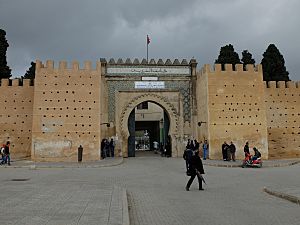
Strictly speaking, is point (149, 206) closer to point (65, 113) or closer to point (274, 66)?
point (65, 113)

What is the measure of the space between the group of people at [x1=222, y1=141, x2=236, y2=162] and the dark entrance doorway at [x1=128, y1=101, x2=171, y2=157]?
3.98 metres

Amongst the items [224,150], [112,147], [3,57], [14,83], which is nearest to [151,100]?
[112,147]

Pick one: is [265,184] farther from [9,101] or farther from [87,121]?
[9,101]

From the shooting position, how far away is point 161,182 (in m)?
8.46

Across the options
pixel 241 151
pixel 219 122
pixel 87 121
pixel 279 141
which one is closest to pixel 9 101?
pixel 87 121

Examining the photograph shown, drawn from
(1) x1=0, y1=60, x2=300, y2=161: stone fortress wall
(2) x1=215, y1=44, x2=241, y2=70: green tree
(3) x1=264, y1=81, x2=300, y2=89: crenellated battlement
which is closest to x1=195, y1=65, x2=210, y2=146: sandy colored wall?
(1) x1=0, y1=60, x2=300, y2=161: stone fortress wall

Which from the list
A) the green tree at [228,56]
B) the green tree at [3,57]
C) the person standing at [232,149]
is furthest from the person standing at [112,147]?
the green tree at [228,56]

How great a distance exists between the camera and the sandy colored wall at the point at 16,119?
15.9m

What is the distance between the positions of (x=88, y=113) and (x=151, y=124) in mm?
15607

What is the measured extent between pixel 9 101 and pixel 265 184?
13.4 m

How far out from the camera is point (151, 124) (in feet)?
100

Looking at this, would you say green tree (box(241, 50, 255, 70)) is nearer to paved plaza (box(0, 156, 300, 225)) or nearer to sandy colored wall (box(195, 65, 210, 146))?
sandy colored wall (box(195, 65, 210, 146))

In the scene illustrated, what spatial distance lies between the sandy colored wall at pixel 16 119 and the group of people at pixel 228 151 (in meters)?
9.95

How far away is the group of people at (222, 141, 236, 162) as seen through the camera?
1452 centimetres
